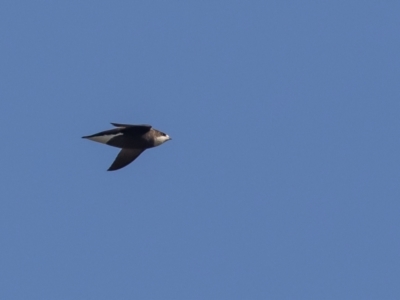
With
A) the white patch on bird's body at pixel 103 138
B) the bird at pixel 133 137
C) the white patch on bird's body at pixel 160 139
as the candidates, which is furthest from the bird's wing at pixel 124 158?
the white patch on bird's body at pixel 103 138

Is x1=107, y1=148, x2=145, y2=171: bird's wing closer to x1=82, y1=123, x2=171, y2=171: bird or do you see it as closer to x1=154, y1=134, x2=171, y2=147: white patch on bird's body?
x1=82, y1=123, x2=171, y2=171: bird

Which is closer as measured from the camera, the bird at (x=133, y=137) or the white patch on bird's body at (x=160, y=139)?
the bird at (x=133, y=137)

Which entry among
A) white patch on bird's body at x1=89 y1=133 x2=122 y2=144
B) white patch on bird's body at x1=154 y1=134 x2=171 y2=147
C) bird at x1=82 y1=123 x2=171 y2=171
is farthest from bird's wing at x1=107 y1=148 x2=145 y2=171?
white patch on bird's body at x1=89 y1=133 x2=122 y2=144

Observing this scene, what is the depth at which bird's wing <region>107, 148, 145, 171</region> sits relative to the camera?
153 ft

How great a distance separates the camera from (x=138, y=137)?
4516cm

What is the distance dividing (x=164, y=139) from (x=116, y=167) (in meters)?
2.29

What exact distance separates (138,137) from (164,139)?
4.12ft

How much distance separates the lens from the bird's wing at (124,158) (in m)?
46.7

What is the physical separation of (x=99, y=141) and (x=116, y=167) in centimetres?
222

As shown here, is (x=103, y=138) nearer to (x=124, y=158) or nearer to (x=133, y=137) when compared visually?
(x=133, y=137)

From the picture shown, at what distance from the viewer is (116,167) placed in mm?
46844

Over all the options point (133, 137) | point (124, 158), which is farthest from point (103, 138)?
point (124, 158)

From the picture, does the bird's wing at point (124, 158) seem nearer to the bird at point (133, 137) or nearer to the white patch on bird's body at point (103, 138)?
the bird at point (133, 137)

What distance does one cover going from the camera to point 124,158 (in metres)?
46.8
